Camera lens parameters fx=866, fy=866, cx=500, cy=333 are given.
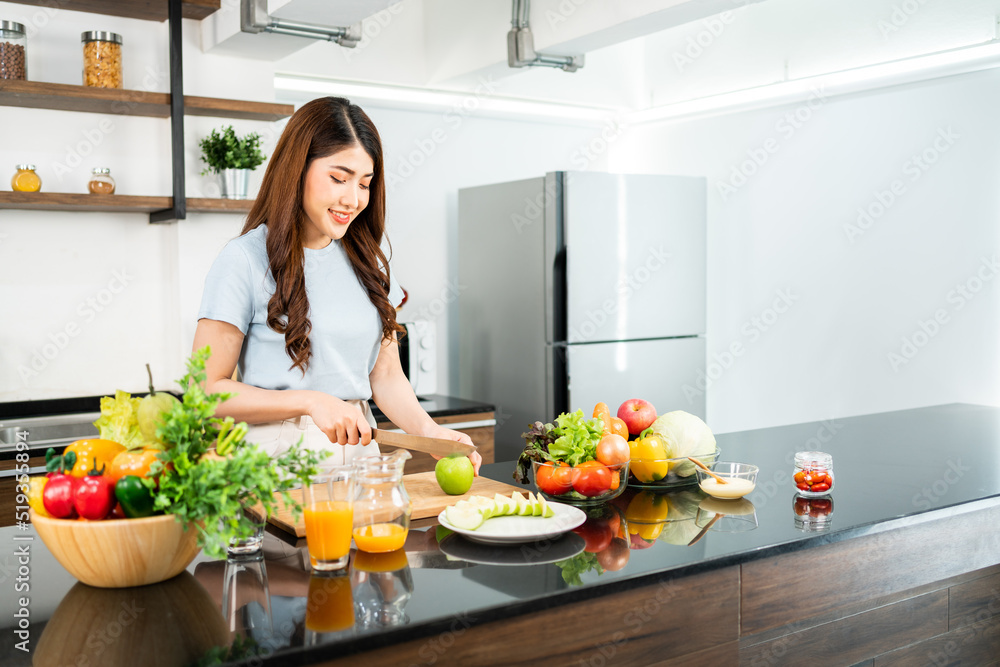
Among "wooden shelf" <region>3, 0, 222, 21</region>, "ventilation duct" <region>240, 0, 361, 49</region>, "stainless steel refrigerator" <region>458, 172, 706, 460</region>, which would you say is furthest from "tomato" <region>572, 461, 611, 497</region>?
"wooden shelf" <region>3, 0, 222, 21</region>

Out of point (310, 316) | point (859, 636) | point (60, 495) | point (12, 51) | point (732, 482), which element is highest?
point (12, 51)

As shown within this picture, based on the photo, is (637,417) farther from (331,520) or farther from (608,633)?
(331,520)

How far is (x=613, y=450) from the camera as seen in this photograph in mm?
1538

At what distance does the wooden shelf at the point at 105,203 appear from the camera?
108 inches

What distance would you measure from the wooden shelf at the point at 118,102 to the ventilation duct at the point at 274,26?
1.10ft

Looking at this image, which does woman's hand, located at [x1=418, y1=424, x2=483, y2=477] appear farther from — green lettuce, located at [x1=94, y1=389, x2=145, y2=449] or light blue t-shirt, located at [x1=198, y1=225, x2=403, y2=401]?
green lettuce, located at [x1=94, y1=389, x2=145, y2=449]

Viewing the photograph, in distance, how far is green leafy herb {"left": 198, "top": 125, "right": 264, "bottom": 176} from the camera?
3.02 metres

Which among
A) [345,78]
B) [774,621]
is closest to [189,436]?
[774,621]

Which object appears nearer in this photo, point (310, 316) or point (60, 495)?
point (60, 495)

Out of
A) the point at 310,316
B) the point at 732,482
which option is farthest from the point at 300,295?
the point at 732,482

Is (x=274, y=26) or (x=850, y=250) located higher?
(x=274, y=26)

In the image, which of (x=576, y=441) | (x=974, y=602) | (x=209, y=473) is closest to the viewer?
(x=209, y=473)

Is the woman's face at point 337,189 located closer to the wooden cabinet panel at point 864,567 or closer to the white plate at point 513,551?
the white plate at point 513,551

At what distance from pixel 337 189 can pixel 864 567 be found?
1.17 m
